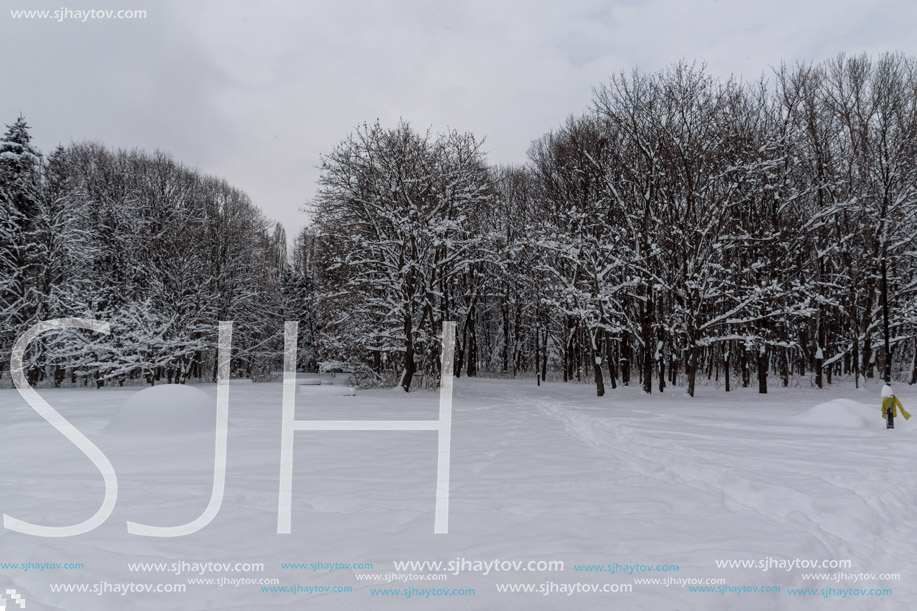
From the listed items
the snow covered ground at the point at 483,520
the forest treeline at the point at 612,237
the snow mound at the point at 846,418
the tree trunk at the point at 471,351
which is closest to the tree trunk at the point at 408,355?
the forest treeline at the point at 612,237

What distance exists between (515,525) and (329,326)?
18.5 metres

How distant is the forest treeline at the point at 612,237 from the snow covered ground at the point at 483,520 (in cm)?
1158

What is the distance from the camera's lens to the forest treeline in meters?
20.5

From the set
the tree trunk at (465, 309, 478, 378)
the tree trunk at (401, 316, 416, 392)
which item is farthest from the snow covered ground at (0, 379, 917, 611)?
the tree trunk at (465, 309, 478, 378)

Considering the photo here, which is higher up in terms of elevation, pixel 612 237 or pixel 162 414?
pixel 612 237

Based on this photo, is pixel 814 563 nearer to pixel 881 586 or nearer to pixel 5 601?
pixel 881 586

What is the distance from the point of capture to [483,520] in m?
4.82

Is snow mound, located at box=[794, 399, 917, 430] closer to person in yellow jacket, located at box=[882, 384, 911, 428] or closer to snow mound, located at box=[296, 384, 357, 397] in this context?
person in yellow jacket, located at box=[882, 384, 911, 428]

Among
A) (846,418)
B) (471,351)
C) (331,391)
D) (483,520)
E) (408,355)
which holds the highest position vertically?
(408,355)

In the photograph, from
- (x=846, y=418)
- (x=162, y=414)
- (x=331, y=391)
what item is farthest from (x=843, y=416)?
(x=331, y=391)

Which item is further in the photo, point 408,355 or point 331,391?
point 408,355

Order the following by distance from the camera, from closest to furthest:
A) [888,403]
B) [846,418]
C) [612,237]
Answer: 1. [888,403]
2. [846,418]
3. [612,237]

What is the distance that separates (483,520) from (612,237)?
761 inches

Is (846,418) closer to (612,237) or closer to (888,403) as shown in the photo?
(888,403)
